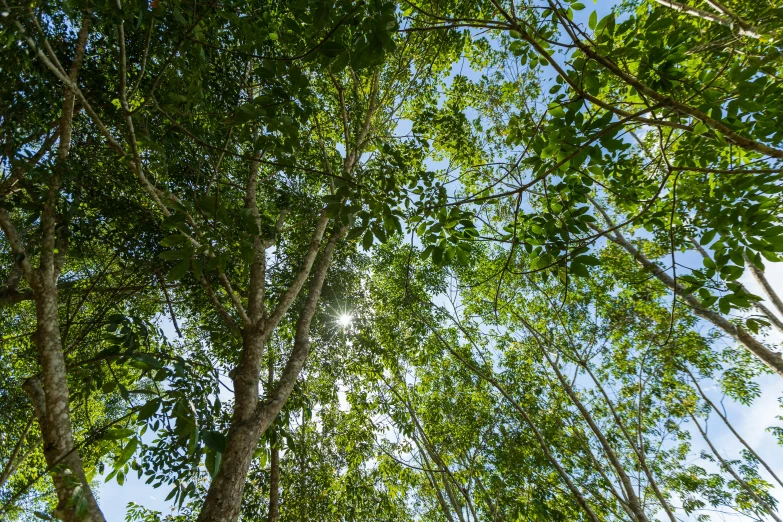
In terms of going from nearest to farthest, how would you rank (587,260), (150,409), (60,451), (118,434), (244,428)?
(150,409) < (118,434) < (587,260) < (60,451) < (244,428)

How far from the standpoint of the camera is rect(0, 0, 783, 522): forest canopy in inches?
61.2

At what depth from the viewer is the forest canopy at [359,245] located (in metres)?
1.56

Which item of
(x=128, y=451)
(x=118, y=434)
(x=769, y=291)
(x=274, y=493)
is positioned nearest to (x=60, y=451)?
(x=118, y=434)

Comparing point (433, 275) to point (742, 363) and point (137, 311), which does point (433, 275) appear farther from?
point (742, 363)

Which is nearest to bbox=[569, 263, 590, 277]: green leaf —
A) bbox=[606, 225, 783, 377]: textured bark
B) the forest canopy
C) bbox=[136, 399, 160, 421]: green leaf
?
the forest canopy

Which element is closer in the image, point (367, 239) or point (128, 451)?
point (128, 451)

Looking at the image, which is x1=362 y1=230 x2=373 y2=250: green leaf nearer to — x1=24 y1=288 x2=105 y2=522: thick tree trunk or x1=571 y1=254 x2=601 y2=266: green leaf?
x1=571 y1=254 x2=601 y2=266: green leaf

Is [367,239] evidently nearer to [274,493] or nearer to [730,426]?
[274,493]

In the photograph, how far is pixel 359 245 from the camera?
6836 mm

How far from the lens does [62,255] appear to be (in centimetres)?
344

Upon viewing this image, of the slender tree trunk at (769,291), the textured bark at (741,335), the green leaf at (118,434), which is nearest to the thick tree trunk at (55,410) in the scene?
the green leaf at (118,434)

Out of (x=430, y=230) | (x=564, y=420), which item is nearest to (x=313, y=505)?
(x=564, y=420)

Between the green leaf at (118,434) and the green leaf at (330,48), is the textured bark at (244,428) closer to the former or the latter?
the green leaf at (118,434)

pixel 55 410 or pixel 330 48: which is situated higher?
pixel 330 48
